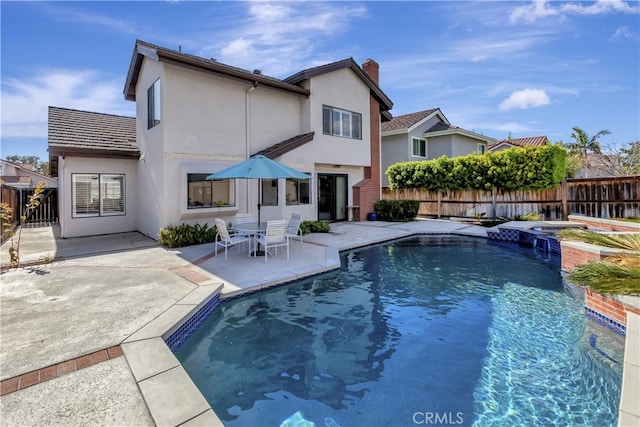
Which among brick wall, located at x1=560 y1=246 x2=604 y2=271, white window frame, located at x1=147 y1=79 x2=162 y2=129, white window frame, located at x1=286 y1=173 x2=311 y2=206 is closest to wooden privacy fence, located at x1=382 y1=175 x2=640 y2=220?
white window frame, located at x1=286 y1=173 x2=311 y2=206

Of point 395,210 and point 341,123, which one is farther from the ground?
point 341,123

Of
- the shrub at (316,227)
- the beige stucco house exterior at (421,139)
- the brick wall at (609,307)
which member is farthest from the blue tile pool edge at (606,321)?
the beige stucco house exterior at (421,139)

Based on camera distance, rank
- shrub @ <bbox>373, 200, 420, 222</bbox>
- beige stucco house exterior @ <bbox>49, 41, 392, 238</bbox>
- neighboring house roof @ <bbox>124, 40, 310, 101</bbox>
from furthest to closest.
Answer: shrub @ <bbox>373, 200, 420, 222</bbox>
beige stucco house exterior @ <bbox>49, 41, 392, 238</bbox>
neighboring house roof @ <bbox>124, 40, 310, 101</bbox>

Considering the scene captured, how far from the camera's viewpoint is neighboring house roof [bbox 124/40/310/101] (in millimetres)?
11094

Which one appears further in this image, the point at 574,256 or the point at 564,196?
the point at 564,196

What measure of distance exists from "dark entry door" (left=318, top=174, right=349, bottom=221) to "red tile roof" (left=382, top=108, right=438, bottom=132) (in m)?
11.2

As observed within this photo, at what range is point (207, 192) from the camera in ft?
41.6

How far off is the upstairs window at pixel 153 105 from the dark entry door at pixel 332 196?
8127 mm

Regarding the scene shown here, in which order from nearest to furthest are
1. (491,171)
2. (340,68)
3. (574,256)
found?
(574,256) < (340,68) < (491,171)

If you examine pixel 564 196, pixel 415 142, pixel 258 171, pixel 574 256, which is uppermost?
pixel 415 142

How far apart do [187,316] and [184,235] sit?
269 inches

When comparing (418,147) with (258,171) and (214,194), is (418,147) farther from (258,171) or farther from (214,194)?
(258,171)

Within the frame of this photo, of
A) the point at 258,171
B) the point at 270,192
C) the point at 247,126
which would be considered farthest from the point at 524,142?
the point at 258,171

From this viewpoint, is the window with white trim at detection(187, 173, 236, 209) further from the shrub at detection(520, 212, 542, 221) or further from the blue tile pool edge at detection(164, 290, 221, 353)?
the shrub at detection(520, 212, 542, 221)
